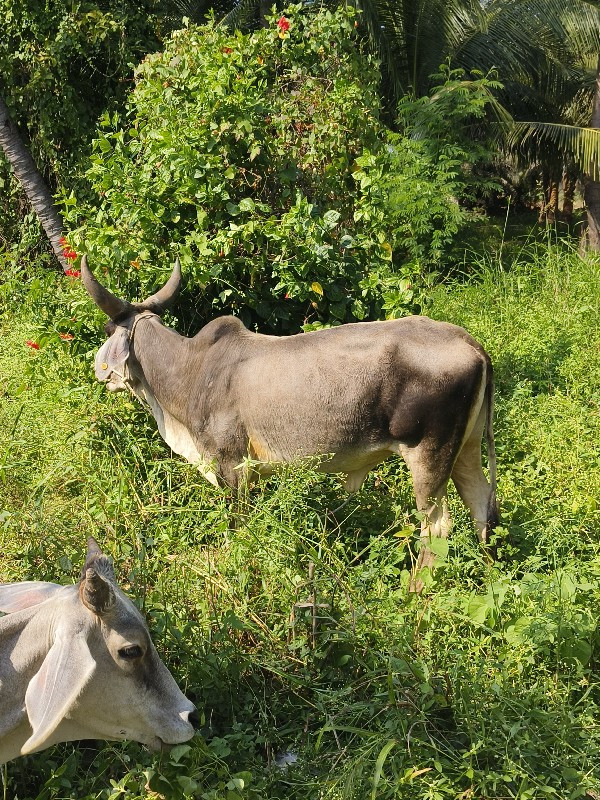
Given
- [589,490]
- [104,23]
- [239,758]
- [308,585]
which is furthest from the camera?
[104,23]

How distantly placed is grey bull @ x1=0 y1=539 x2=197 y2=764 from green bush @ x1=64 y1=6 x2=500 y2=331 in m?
3.18

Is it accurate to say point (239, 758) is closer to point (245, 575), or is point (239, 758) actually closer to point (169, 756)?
point (169, 756)

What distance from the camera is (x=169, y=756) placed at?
9.14 feet

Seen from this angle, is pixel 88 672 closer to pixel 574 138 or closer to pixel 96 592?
pixel 96 592

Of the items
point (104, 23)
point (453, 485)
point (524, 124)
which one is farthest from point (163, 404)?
point (524, 124)

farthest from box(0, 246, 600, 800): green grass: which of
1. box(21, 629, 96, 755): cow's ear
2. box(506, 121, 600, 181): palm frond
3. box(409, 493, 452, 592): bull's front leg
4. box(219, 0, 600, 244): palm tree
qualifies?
box(219, 0, 600, 244): palm tree

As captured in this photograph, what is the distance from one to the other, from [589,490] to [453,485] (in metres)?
0.73

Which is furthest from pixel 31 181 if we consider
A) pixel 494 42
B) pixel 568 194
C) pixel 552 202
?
pixel 568 194

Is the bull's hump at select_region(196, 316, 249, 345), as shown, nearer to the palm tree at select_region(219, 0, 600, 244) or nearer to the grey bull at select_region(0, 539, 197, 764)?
the grey bull at select_region(0, 539, 197, 764)

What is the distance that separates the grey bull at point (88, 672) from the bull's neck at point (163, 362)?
2297 mm

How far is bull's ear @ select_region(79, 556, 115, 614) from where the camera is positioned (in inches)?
92.0

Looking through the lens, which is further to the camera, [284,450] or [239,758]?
[284,450]

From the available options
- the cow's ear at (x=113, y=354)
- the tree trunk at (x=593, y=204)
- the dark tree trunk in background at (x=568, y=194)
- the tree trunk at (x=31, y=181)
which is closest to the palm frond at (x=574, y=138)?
the tree trunk at (x=593, y=204)

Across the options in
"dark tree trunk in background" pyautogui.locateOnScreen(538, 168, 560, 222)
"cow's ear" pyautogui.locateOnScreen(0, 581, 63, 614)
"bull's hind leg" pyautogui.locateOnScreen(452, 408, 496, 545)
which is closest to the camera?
"cow's ear" pyautogui.locateOnScreen(0, 581, 63, 614)
